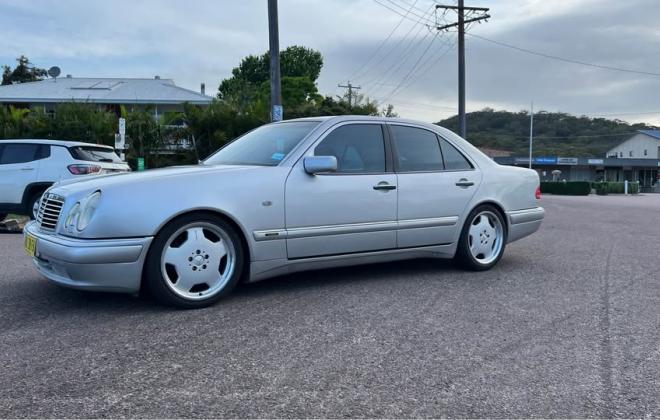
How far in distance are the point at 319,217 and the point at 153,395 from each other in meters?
2.27

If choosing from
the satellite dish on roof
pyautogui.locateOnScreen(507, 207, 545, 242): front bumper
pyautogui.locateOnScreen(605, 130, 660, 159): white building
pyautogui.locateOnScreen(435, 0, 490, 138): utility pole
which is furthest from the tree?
pyautogui.locateOnScreen(605, 130, 660, 159): white building

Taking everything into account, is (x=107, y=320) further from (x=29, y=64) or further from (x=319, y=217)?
(x=29, y=64)

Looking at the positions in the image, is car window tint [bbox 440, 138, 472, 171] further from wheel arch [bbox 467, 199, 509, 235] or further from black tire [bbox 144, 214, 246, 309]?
black tire [bbox 144, 214, 246, 309]

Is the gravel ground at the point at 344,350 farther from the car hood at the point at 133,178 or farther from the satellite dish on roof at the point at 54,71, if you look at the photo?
the satellite dish on roof at the point at 54,71

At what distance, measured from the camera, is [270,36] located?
13.5 m

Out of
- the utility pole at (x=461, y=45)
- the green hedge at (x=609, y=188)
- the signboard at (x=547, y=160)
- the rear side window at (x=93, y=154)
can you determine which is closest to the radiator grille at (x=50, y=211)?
the rear side window at (x=93, y=154)

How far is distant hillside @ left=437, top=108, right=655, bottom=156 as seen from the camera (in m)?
88.2

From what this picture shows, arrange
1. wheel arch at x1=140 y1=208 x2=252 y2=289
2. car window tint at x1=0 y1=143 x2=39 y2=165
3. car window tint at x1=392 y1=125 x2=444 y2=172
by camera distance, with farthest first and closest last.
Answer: car window tint at x1=0 y1=143 x2=39 y2=165 < car window tint at x1=392 y1=125 x2=444 y2=172 < wheel arch at x1=140 y1=208 x2=252 y2=289

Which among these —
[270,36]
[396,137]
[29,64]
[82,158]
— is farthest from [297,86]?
[396,137]

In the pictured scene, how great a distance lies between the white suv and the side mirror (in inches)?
253

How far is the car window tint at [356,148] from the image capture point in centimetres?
513

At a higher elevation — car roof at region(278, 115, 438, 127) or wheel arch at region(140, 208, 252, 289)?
car roof at region(278, 115, 438, 127)

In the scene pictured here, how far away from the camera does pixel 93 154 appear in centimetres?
1035

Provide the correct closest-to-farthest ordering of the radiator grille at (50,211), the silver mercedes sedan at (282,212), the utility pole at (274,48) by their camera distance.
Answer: the silver mercedes sedan at (282,212), the radiator grille at (50,211), the utility pole at (274,48)
